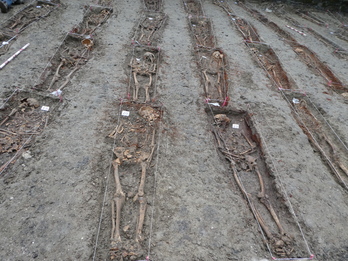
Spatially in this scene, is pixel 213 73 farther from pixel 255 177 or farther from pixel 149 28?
pixel 255 177

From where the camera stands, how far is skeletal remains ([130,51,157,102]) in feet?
20.2

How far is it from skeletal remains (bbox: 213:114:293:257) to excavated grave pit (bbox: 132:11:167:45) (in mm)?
4660

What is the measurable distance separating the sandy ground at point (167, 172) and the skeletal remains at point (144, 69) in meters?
0.27

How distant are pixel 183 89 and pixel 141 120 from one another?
1.86 meters

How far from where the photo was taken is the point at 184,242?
3.38 meters

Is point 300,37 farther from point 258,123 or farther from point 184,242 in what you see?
point 184,242

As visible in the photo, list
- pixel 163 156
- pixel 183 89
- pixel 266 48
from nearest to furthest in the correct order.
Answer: pixel 163 156 → pixel 183 89 → pixel 266 48

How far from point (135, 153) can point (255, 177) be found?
252cm

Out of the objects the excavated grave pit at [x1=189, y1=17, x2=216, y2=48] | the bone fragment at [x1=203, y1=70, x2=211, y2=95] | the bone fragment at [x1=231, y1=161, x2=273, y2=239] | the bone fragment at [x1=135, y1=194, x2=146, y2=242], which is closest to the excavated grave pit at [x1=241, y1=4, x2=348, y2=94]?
the excavated grave pit at [x1=189, y1=17, x2=216, y2=48]

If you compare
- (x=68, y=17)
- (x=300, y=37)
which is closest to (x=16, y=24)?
(x=68, y=17)

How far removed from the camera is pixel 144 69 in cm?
706

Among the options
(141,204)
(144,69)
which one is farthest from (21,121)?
(144,69)

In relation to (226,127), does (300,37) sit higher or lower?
higher

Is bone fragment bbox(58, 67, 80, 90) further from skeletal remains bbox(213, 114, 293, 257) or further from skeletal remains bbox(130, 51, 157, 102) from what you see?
skeletal remains bbox(213, 114, 293, 257)
